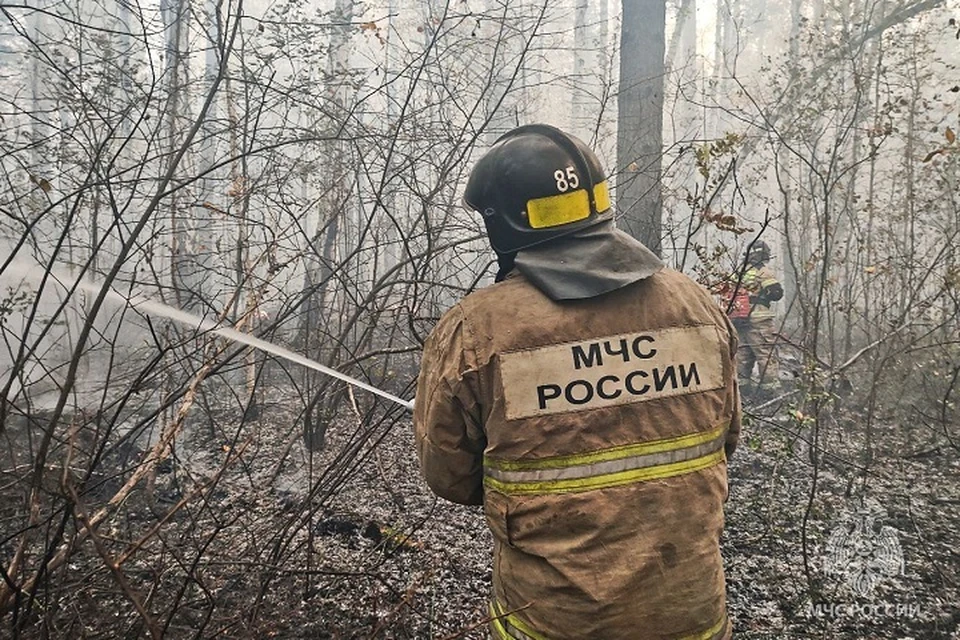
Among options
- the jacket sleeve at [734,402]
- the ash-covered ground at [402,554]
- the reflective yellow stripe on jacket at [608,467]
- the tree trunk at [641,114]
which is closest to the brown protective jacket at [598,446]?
the reflective yellow stripe on jacket at [608,467]

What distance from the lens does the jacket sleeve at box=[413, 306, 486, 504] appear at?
1646 mm

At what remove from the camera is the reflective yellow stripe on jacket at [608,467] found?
1.53 m

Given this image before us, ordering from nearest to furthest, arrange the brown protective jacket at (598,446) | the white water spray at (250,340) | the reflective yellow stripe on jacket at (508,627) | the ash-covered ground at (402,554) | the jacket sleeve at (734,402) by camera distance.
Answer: the brown protective jacket at (598,446) < the reflective yellow stripe on jacket at (508,627) < the jacket sleeve at (734,402) < the white water spray at (250,340) < the ash-covered ground at (402,554)

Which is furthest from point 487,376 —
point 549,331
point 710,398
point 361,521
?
point 361,521

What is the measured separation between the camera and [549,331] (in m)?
1.58

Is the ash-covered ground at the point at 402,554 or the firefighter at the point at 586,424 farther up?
the firefighter at the point at 586,424

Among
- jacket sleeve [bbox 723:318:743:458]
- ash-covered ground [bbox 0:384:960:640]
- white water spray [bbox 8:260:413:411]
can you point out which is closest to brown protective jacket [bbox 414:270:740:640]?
jacket sleeve [bbox 723:318:743:458]

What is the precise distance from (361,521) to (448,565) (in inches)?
28.5

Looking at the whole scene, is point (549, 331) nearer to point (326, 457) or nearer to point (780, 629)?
point (780, 629)

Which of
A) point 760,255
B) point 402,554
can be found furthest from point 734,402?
point 760,255

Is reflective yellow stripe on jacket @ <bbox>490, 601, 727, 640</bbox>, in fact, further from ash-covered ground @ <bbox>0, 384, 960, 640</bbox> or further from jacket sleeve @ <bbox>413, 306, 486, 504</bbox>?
ash-covered ground @ <bbox>0, 384, 960, 640</bbox>

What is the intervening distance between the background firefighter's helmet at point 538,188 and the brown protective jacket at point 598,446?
0.19 meters

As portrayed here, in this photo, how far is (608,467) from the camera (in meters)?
1.53

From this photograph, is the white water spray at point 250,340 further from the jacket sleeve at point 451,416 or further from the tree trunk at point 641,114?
the tree trunk at point 641,114
